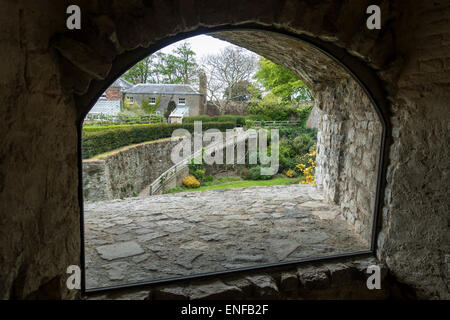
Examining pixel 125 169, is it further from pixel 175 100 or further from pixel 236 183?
pixel 175 100

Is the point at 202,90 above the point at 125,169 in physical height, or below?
above

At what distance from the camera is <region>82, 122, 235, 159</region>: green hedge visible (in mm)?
8438

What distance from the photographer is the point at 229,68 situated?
1527 centimetres

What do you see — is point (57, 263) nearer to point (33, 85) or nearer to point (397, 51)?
point (33, 85)

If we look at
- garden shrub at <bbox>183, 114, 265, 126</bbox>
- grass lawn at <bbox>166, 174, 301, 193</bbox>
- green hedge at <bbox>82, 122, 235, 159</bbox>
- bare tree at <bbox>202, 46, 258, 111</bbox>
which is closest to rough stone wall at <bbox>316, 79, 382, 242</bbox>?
grass lawn at <bbox>166, 174, 301, 193</bbox>

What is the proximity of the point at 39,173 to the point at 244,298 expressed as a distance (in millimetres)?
1795

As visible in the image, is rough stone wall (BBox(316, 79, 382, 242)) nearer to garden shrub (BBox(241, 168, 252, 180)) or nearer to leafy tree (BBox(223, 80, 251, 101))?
garden shrub (BBox(241, 168, 252, 180))

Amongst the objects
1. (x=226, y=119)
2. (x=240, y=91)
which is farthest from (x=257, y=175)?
(x=240, y=91)

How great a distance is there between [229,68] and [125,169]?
338 inches

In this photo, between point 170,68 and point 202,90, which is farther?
point 170,68

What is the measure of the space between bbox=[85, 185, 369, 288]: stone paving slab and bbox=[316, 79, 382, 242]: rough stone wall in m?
0.23

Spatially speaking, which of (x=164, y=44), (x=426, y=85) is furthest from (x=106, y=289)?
(x=426, y=85)

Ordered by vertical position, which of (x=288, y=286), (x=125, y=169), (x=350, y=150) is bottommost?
→ (x=288, y=286)
